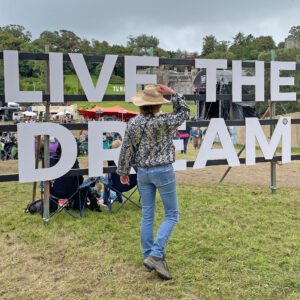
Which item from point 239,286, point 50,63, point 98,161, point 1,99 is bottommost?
point 239,286

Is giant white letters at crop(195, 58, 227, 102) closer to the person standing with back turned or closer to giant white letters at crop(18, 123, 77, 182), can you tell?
giant white letters at crop(18, 123, 77, 182)

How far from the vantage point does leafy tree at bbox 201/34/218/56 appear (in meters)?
123

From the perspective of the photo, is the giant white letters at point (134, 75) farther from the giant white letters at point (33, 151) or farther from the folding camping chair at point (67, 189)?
the folding camping chair at point (67, 189)

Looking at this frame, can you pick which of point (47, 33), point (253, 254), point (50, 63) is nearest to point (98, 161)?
point (50, 63)

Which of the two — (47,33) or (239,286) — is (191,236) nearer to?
(239,286)

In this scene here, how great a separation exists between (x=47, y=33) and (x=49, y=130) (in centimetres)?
12262

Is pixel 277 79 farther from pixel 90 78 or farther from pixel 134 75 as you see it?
pixel 90 78

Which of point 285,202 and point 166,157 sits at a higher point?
point 166,157

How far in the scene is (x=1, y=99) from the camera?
5.02 metres

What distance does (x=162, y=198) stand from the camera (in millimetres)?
3443

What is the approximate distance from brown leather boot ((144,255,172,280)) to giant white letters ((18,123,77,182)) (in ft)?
7.72

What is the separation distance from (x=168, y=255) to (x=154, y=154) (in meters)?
1.29

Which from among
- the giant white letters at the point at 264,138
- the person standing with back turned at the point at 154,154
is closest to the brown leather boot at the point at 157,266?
the person standing with back turned at the point at 154,154

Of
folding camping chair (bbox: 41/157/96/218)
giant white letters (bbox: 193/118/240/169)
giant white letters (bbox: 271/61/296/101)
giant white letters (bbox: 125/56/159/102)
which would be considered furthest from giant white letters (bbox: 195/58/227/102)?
folding camping chair (bbox: 41/157/96/218)
